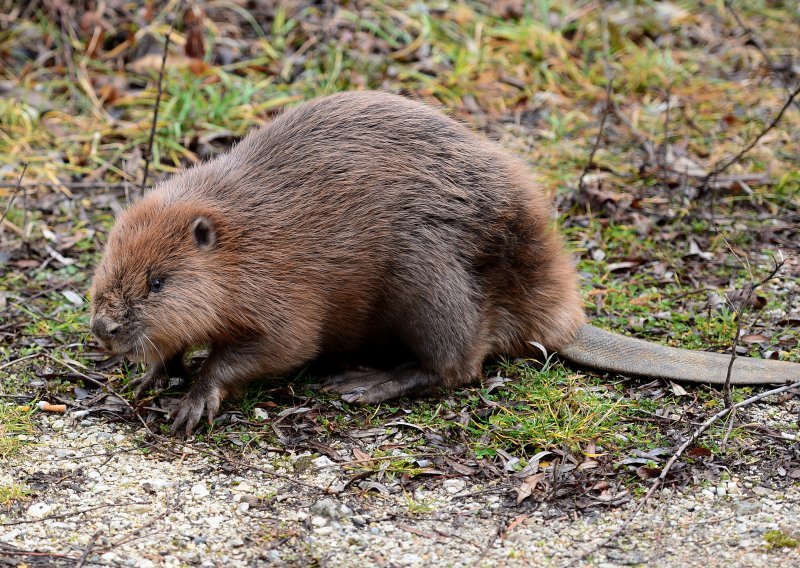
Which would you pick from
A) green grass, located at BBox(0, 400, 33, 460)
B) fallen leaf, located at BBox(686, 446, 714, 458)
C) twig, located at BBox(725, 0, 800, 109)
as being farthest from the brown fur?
twig, located at BBox(725, 0, 800, 109)

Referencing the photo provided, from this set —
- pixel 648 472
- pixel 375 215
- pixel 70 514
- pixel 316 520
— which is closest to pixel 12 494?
pixel 70 514

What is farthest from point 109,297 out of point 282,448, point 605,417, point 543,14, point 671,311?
point 543,14

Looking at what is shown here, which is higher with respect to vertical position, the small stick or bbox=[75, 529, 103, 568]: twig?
bbox=[75, 529, 103, 568]: twig

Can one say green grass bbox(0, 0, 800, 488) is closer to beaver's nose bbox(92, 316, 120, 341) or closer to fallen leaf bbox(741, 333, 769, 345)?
fallen leaf bbox(741, 333, 769, 345)

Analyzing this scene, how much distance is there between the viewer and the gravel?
3.50 meters

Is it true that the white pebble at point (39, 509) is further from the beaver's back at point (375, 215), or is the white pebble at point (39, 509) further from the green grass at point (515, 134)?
the beaver's back at point (375, 215)

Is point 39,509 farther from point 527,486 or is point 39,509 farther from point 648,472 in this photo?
point 648,472

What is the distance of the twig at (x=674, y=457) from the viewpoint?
3557mm

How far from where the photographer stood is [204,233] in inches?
171

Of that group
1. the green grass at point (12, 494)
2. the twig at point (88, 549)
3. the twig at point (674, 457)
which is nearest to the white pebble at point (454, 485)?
the twig at point (674, 457)

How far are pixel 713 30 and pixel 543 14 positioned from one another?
58.0 inches

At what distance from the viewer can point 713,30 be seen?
824 centimetres

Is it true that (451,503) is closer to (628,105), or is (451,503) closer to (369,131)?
(369,131)

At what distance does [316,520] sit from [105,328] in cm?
124
